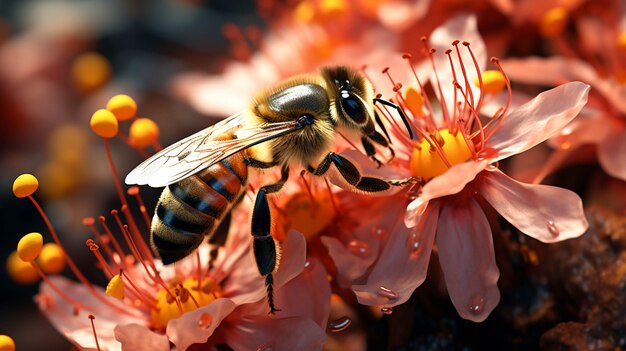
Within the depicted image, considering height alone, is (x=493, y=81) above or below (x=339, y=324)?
above

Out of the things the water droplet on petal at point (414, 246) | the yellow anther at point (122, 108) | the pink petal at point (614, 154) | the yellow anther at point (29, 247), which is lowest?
the pink petal at point (614, 154)

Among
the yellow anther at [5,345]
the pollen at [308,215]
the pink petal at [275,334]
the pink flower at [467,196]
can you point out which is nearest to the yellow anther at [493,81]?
the pink flower at [467,196]

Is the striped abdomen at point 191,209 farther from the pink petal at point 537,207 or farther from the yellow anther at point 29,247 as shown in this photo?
the pink petal at point 537,207

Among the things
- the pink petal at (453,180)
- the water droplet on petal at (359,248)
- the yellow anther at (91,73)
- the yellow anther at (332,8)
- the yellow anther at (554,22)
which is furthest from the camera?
the yellow anther at (91,73)

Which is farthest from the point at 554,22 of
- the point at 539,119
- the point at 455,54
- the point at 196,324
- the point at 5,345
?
the point at 5,345

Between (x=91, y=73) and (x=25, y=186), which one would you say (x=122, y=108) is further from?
(x=91, y=73)

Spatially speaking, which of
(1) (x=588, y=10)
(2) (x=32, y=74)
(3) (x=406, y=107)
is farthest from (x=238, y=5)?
(3) (x=406, y=107)

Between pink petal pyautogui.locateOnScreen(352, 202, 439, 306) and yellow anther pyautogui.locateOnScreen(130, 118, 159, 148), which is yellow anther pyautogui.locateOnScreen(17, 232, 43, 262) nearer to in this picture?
yellow anther pyautogui.locateOnScreen(130, 118, 159, 148)
